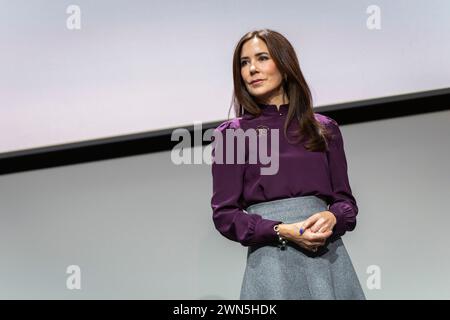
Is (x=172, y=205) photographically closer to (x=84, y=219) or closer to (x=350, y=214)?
(x=84, y=219)

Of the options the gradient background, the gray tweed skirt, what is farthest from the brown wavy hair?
the gradient background

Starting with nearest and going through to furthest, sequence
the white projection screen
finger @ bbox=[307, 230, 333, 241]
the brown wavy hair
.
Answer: finger @ bbox=[307, 230, 333, 241], the brown wavy hair, the white projection screen

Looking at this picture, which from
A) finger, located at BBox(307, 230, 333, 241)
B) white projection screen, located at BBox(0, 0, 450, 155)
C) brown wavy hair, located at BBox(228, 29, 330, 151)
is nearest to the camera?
finger, located at BBox(307, 230, 333, 241)

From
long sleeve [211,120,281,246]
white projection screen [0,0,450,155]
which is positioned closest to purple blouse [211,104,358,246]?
long sleeve [211,120,281,246]

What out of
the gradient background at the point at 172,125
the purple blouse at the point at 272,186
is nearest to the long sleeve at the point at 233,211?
the purple blouse at the point at 272,186

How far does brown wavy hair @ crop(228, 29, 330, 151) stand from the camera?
1.62m

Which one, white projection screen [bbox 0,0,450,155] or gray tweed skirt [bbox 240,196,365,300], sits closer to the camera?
gray tweed skirt [bbox 240,196,365,300]

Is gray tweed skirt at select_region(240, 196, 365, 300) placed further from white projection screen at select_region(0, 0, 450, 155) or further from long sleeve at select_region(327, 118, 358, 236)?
white projection screen at select_region(0, 0, 450, 155)

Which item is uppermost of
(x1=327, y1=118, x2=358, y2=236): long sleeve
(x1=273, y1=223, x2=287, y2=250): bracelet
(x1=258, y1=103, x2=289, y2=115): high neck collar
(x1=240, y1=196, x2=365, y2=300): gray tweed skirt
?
(x1=258, y1=103, x2=289, y2=115): high neck collar

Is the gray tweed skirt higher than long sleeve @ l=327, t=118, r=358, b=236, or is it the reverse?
long sleeve @ l=327, t=118, r=358, b=236

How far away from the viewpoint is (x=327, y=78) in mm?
2385

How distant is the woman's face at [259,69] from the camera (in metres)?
1.62

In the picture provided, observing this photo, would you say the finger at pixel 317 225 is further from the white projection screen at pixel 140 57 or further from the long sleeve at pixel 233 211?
the white projection screen at pixel 140 57
